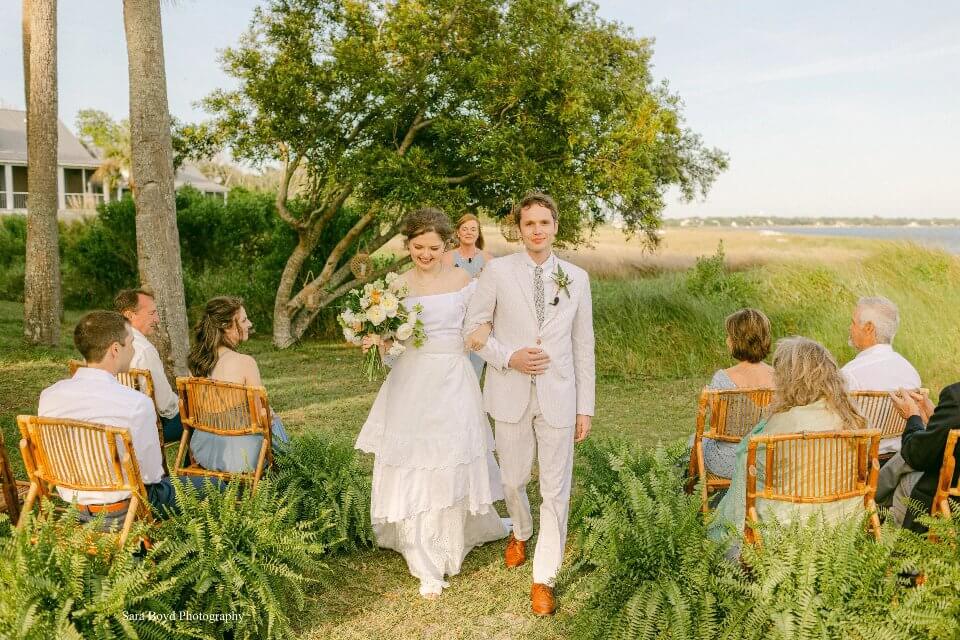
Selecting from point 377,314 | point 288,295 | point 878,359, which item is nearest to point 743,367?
point 878,359

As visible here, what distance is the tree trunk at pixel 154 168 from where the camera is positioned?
7.27 metres

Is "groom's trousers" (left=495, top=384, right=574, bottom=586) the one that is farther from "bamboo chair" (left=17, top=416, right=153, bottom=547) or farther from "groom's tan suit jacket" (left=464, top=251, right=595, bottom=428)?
"bamboo chair" (left=17, top=416, right=153, bottom=547)

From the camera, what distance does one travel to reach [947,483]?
3404 millimetres

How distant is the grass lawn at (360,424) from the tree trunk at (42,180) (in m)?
0.63

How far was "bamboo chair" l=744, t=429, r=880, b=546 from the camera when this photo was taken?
11.1 ft

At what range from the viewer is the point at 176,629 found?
3266 millimetres

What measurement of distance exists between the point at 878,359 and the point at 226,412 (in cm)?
389

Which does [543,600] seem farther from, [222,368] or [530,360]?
[222,368]

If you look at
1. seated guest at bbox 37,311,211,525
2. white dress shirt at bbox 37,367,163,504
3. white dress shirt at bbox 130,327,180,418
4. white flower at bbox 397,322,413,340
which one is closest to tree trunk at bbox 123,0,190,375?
white dress shirt at bbox 130,327,180,418

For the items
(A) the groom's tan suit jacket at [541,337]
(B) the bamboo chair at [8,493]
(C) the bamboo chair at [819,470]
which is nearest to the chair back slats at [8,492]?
(B) the bamboo chair at [8,493]

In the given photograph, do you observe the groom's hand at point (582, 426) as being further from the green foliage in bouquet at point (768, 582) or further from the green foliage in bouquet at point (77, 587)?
the green foliage in bouquet at point (77, 587)

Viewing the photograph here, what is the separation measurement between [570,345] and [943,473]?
180 cm

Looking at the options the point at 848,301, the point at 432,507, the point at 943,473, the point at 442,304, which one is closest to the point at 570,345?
the point at 442,304

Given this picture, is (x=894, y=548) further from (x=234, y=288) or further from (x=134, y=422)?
(x=234, y=288)
